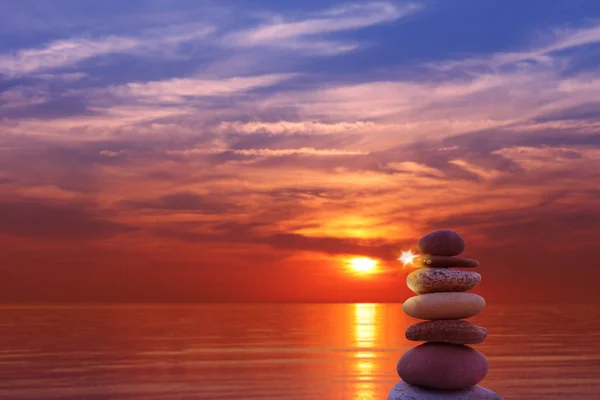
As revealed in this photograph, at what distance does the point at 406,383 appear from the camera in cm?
1389

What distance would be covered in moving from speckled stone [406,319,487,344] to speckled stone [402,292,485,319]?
0.46 feet

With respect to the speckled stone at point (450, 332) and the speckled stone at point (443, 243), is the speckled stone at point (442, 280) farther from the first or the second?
the speckled stone at point (450, 332)

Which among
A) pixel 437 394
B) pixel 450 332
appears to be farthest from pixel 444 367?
pixel 450 332

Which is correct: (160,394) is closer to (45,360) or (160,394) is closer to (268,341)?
(45,360)

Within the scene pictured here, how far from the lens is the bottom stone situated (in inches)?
520

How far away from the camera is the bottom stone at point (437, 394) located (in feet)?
43.3

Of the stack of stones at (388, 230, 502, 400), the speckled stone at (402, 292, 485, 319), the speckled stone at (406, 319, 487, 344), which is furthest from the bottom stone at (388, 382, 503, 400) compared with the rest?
the speckled stone at (402, 292, 485, 319)

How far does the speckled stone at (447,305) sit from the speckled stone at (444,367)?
61 centimetres

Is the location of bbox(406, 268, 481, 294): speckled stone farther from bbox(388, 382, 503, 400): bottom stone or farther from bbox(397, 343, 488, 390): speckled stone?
bbox(388, 382, 503, 400): bottom stone

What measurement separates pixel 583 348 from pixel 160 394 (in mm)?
23958

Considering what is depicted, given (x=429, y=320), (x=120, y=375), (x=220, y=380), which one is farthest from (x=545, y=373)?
(x=120, y=375)

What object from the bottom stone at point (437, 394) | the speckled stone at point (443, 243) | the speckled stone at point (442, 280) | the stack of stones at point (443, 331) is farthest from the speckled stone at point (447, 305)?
the bottom stone at point (437, 394)

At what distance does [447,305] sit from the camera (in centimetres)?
1338

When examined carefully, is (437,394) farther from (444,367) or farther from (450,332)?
(450,332)
